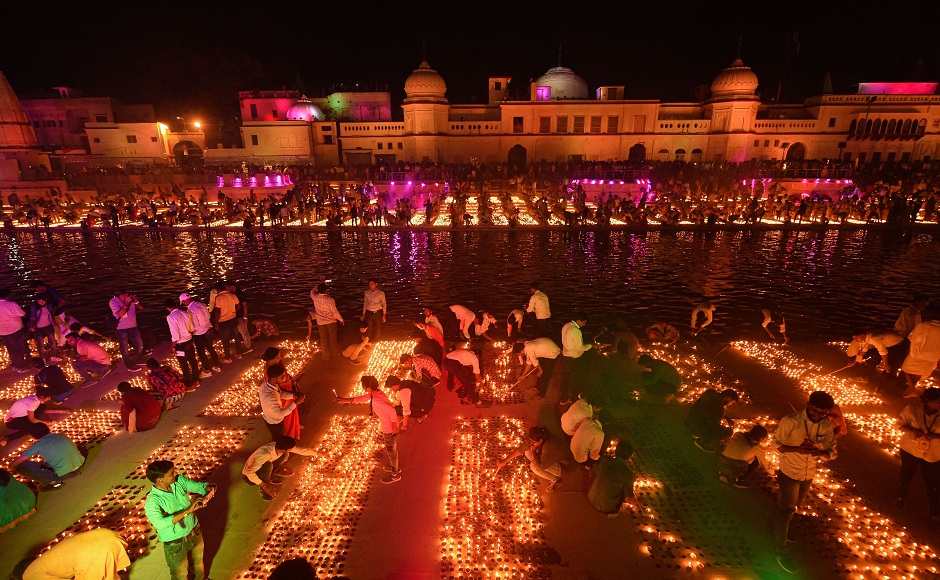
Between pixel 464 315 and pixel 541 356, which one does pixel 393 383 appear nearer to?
pixel 541 356

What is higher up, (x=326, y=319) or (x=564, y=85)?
(x=564, y=85)

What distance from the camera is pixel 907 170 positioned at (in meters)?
38.0

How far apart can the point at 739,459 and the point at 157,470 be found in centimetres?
657

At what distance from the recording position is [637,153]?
47000mm

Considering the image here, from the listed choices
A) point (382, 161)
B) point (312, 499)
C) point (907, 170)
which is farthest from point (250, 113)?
point (907, 170)

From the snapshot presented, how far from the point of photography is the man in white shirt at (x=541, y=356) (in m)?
8.28

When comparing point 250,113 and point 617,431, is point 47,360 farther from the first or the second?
point 250,113

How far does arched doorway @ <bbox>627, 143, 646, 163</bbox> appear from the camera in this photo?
152 ft

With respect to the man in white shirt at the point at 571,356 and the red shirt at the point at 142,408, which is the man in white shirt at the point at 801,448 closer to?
the man in white shirt at the point at 571,356

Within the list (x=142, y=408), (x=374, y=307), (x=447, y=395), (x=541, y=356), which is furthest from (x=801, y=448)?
(x=142, y=408)

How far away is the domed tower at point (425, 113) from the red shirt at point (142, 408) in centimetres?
3955

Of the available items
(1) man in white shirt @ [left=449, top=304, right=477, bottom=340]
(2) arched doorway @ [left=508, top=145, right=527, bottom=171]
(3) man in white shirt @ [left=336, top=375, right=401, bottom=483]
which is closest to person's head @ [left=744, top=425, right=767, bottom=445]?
(3) man in white shirt @ [left=336, top=375, right=401, bottom=483]

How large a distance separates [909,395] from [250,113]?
53945mm

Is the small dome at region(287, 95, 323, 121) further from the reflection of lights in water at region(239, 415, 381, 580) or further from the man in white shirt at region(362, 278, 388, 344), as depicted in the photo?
the reflection of lights in water at region(239, 415, 381, 580)
